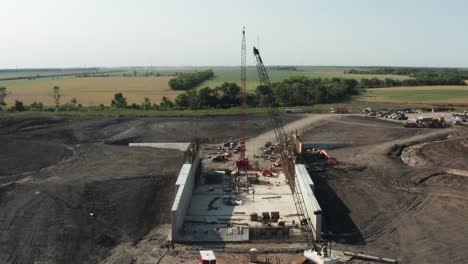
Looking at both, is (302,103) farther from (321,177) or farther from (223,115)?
(321,177)

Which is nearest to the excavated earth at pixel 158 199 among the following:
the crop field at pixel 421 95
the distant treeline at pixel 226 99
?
the distant treeline at pixel 226 99

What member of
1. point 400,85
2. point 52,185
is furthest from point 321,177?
point 400,85

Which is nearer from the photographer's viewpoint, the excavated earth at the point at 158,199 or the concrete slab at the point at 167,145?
the excavated earth at the point at 158,199

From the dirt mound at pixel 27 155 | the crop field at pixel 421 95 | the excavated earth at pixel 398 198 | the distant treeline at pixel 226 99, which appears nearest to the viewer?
the excavated earth at pixel 398 198

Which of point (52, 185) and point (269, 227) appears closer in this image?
point (269, 227)

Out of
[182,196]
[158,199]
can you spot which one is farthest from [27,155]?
[182,196]

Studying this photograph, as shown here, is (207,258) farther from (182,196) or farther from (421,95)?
(421,95)

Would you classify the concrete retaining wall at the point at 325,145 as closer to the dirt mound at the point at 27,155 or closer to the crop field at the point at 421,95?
the dirt mound at the point at 27,155
